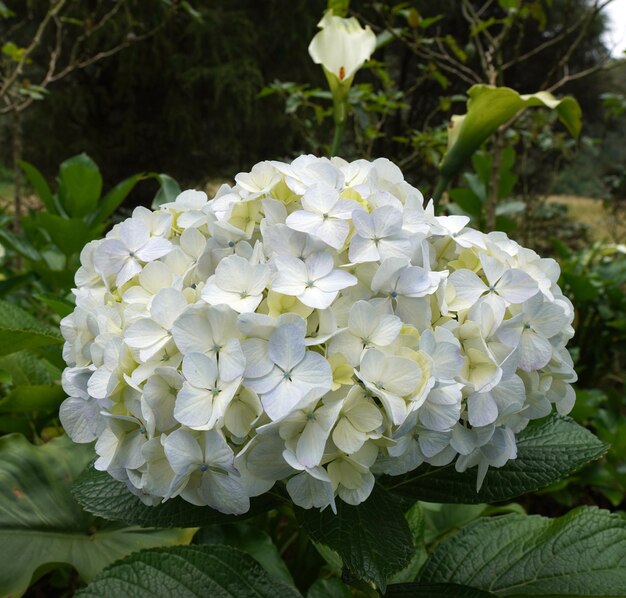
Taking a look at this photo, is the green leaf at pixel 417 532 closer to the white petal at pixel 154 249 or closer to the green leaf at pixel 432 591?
the green leaf at pixel 432 591

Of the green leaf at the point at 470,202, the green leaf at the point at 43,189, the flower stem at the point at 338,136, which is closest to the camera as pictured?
the flower stem at the point at 338,136

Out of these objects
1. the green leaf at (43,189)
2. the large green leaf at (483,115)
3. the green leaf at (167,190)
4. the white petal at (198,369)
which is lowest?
the green leaf at (43,189)

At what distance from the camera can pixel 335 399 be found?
49 centimetres

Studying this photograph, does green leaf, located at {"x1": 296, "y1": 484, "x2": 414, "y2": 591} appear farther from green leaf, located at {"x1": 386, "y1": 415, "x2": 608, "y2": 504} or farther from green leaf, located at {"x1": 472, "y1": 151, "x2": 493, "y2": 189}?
green leaf, located at {"x1": 472, "y1": 151, "x2": 493, "y2": 189}

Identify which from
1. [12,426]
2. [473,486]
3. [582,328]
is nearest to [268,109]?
[582,328]

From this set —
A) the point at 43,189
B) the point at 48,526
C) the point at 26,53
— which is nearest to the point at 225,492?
the point at 48,526

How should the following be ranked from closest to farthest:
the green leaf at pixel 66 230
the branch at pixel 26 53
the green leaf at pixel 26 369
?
A: 1. the green leaf at pixel 26 369
2. the green leaf at pixel 66 230
3. the branch at pixel 26 53

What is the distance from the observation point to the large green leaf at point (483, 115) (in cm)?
98

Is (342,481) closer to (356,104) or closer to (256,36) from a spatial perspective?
(356,104)

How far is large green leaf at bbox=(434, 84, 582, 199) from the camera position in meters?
0.98

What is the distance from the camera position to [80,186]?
1480mm

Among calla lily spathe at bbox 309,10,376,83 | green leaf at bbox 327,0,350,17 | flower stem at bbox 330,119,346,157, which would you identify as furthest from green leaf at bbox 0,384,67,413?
green leaf at bbox 327,0,350,17

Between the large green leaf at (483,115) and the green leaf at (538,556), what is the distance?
1.79 feet

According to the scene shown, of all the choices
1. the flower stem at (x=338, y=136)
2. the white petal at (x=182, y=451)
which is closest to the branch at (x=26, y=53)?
the flower stem at (x=338, y=136)
